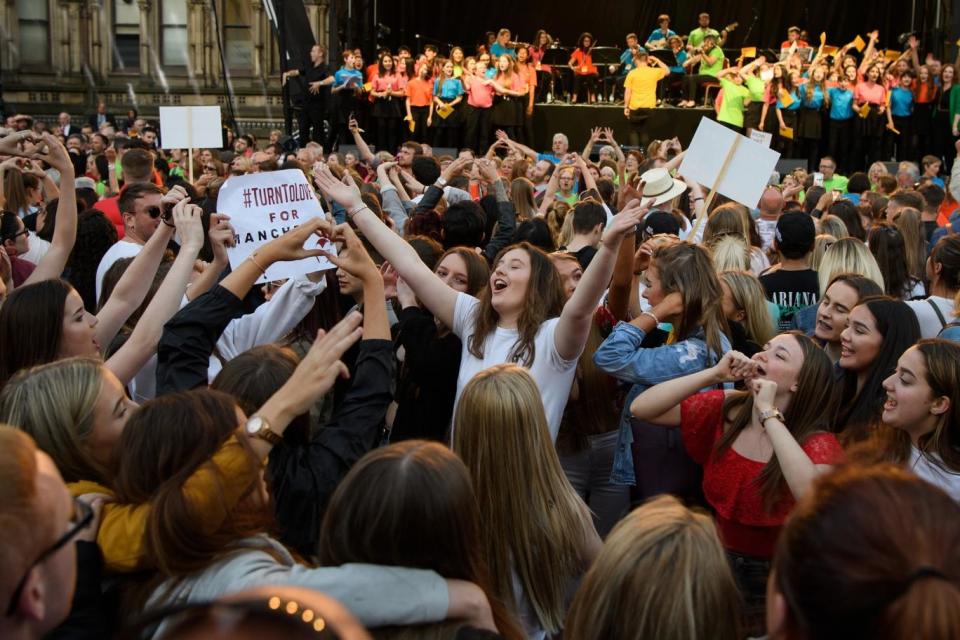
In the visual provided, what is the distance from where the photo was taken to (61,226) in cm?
480

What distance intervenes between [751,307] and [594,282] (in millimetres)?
1449

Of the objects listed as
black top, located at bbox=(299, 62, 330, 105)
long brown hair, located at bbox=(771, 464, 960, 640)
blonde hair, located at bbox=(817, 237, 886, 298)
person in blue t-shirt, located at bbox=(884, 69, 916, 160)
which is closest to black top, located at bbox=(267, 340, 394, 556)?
long brown hair, located at bbox=(771, 464, 960, 640)

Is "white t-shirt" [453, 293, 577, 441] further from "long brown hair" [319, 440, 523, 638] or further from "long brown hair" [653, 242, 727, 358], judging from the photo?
"long brown hair" [319, 440, 523, 638]

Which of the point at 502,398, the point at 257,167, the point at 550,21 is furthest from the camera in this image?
the point at 550,21

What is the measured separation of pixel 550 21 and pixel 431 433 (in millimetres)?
24496

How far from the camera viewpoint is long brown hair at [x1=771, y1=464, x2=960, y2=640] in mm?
1400

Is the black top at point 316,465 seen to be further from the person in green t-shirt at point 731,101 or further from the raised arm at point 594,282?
the person in green t-shirt at point 731,101

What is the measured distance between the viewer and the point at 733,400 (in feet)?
11.7

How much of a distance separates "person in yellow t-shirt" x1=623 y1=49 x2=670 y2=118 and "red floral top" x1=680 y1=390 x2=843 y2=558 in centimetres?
1663

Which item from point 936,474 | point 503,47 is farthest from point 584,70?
point 936,474

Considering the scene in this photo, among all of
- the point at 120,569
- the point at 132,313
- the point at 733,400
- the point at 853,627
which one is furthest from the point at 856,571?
the point at 132,313

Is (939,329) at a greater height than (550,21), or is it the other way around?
(550,21)

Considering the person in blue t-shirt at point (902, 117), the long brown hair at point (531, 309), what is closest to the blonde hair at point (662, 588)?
the long brown hair at point (531, 309)

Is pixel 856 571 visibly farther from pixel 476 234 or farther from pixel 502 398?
pixel 476 234
